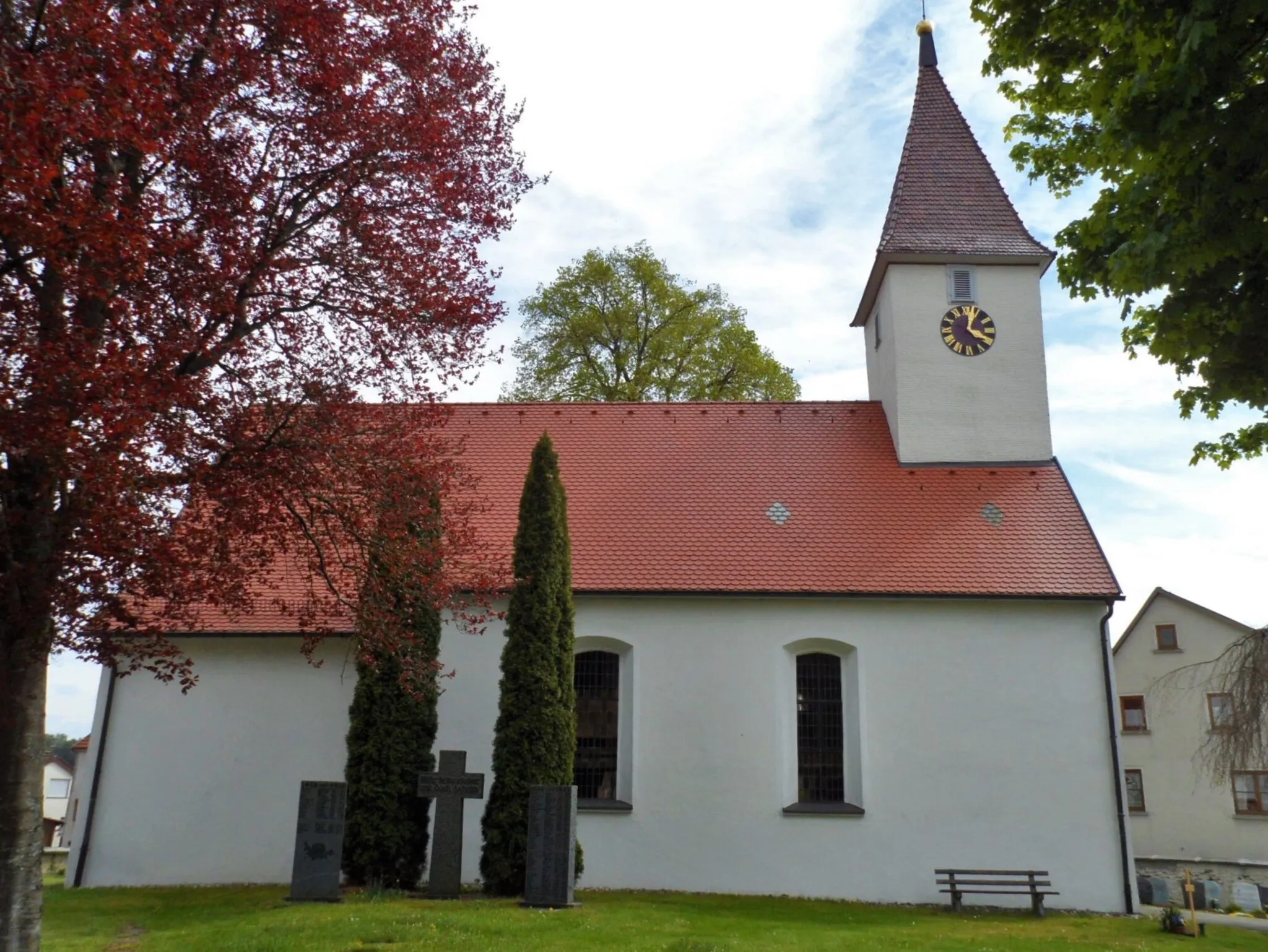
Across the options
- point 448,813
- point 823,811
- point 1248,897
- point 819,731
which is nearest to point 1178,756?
point 1248,897

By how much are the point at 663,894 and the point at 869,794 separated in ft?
10.5

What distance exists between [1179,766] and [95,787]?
89.4 ft

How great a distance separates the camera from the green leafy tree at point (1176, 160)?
678 cm

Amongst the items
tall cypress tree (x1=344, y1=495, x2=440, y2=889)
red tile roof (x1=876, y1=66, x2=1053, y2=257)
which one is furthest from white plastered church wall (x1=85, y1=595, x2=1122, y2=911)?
red tile roof (x1=876, y1=66, x2=1053, y2=257)

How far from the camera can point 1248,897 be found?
21844 millimetres

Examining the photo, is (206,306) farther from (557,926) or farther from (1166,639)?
(1166,639)

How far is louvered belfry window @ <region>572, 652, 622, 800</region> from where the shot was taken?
15617 mm

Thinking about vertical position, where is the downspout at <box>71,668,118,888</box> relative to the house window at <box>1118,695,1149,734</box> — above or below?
below

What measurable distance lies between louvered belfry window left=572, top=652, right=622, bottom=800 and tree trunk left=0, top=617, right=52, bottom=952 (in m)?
8.34

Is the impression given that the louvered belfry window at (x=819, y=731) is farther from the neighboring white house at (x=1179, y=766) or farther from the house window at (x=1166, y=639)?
the house window at (x=1166, y=639)

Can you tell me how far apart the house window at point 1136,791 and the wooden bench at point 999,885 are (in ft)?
58.6

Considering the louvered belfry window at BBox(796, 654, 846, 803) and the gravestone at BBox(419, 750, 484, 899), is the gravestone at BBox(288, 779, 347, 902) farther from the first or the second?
the louvered belfry window at BBox(796, 654, 846, 803)

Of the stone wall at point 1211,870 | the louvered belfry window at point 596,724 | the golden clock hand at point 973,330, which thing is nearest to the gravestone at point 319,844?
the louvered belfry window at point 596,724

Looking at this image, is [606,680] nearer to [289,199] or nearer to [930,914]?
[930,914]
